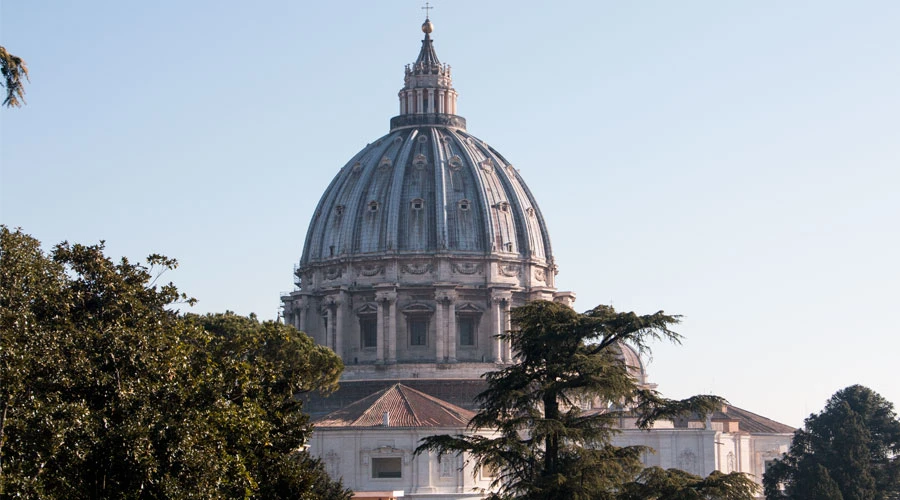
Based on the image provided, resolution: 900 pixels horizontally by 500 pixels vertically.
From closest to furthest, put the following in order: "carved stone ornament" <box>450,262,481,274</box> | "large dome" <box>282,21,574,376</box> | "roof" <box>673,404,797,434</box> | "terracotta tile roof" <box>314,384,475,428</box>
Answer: "terracotta tile roof" <box>314,384,475,428</box>
"roof" <box>673,404,797,434</box>
"large dome" <box>282,21,574,376</box>
"carved stone ornament" <box>450,262,481,274</box>

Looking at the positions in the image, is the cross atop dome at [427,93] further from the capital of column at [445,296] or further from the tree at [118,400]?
the tree at [118,400]

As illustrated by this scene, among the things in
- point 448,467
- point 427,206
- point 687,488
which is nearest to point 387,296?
point 427,206

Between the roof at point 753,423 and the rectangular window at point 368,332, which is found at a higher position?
the rectangular window at point 368,332

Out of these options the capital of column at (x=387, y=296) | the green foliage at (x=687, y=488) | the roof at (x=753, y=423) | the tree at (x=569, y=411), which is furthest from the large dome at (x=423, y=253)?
the green foliage at (x=687, y=488)

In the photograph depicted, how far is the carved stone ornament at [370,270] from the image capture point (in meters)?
111

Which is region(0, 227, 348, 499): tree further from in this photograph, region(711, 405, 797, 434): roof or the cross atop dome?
the cross atop dome

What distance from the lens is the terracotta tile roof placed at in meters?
83.8

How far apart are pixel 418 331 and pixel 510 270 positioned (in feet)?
26.2

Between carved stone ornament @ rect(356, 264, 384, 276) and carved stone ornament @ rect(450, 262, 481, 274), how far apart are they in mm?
4849

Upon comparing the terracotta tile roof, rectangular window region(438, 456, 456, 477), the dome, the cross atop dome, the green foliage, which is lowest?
the green foliage

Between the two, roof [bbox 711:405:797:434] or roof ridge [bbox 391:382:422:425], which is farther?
roof [bbox 711:405:797:434]

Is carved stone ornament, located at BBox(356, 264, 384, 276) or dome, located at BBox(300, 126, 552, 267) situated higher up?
dome, located at BBox(300, 126, 552, 267)

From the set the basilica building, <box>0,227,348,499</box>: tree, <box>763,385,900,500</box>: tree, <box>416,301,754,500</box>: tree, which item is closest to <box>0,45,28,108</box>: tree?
<box>0,227,348,499</box>: tree

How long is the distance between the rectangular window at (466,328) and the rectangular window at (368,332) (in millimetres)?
5616
